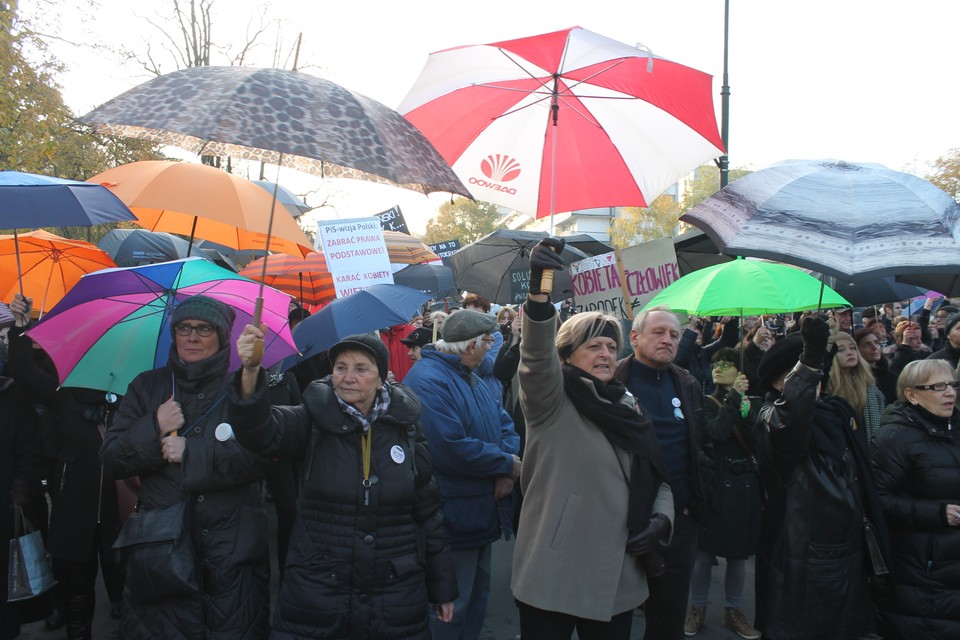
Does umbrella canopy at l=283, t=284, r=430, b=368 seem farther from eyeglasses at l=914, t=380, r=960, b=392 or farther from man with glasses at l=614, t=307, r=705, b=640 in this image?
eyeglasses at l=914, t=380, r=960, b=392

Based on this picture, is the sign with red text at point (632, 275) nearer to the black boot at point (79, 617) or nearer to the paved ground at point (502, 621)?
the paved ground at point (502, 621)

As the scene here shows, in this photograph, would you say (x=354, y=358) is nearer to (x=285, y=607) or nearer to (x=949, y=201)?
(x=285, y=607)

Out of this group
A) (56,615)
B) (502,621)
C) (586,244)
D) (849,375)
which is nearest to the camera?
(849,375)

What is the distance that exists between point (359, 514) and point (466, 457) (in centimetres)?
84

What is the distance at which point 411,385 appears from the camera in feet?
12.8

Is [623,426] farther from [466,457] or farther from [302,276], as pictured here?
[302,276]

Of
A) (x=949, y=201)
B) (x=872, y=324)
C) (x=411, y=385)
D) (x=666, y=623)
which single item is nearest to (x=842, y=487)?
(x=666, y=623)

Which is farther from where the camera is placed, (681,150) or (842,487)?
(681,150)

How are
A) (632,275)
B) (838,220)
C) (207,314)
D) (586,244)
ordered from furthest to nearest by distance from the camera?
(586,244) → (632,275) → (207,314) → (838,220)

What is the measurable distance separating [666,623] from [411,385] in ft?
5.59

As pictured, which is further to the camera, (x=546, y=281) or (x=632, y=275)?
(x=632, y=275)

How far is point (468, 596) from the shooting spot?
3.83 meters

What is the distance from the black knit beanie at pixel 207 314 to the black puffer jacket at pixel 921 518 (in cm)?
326

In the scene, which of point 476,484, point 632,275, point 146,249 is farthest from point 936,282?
point 146,249
